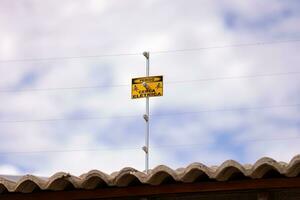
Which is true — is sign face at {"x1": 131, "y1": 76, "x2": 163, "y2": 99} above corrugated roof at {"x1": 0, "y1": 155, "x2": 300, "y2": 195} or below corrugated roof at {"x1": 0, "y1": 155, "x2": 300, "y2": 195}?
above

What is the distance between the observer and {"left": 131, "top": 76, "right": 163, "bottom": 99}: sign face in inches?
423

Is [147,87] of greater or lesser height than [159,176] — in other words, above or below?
above

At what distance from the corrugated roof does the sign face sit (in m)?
3.76

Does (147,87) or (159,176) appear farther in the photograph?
(147,87)

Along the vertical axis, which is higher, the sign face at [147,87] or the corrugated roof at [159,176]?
the sign face at [147,87]

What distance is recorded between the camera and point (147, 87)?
1079cm

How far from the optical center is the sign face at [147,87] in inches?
423

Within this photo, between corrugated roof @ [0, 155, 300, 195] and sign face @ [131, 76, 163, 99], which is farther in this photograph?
sign face @ [131, 76, 163, 99]

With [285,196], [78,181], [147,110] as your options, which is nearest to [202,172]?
[285,196]

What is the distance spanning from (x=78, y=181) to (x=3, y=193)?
1.09 m

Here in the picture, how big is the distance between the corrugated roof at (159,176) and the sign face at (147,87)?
3765 millimetres

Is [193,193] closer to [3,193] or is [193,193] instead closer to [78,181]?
[78,181]

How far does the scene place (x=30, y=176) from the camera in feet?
22.9

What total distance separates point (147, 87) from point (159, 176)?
14.0 ft
